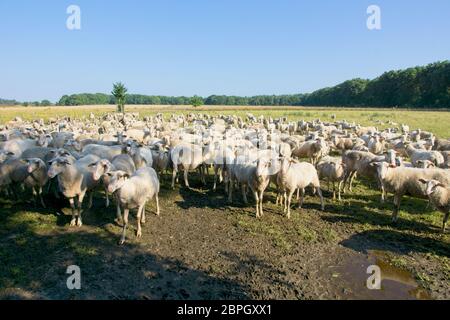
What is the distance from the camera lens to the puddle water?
699 centimetres

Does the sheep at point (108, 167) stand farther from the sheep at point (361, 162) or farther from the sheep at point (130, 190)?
the sheep at point (361, 162)

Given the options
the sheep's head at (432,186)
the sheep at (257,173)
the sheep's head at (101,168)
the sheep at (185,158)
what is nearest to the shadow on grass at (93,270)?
the sheep's head at (101,168)

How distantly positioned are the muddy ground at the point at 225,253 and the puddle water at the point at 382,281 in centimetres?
2

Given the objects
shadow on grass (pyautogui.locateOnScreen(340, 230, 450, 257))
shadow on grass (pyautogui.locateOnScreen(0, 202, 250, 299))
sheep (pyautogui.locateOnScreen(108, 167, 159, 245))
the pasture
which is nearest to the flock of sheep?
sheep (pyautogui.locateOnScreen(108, 167, 159, 245))

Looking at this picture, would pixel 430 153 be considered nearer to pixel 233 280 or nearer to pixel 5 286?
pixel 233 280

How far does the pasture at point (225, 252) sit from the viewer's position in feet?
23.2

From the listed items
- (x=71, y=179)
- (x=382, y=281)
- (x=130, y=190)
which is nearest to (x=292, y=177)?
(x=382, y=281)

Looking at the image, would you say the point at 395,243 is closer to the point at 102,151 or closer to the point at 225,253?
the point at 225,253

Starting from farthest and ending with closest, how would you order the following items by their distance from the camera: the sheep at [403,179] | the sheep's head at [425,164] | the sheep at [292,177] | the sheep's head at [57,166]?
the sheep's head at [425,164] → the sheep at [292,177] → the sheep at [403,179] → the sheep's head at [57,166]

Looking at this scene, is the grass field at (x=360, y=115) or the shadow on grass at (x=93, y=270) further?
the grass field at (x=360, y=115)

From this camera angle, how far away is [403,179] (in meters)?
11.2

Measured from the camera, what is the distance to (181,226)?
34.3ft

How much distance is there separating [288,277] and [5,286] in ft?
19.7
